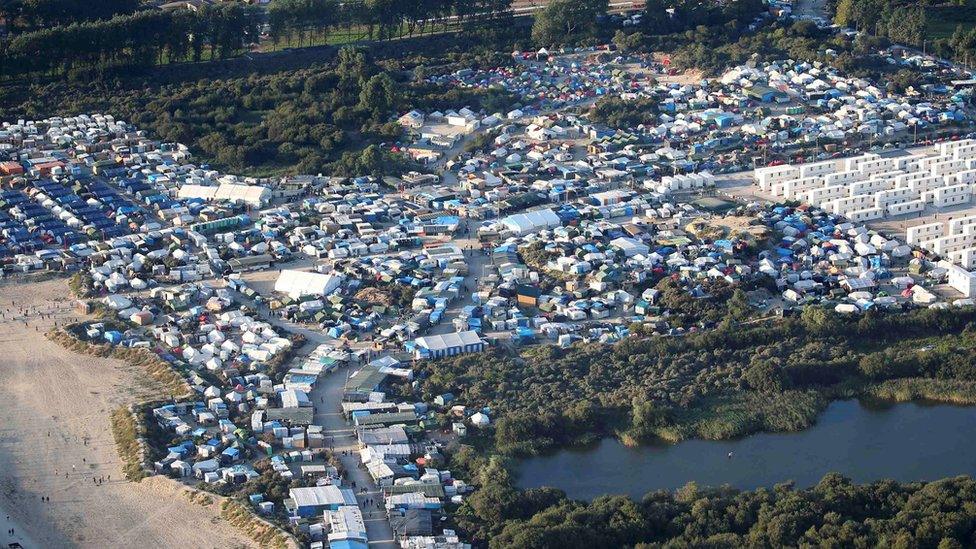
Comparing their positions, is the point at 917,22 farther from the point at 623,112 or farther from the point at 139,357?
the point at 139,357

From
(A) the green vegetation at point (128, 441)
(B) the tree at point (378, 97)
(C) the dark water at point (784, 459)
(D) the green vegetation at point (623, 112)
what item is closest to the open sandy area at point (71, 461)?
(A) the green vegetation at point (128, 441)

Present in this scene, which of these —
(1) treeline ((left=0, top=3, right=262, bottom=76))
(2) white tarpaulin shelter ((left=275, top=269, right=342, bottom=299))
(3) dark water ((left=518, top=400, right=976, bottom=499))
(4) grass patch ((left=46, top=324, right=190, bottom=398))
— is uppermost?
(1) treeline ((left=0, top=3, right=262, bottom=76))

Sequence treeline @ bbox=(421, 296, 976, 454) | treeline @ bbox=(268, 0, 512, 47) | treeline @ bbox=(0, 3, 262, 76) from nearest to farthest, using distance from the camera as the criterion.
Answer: treeline @ bbox=(421, 296, 976, 454), treeline @ bbox=(0, 3, 262, 76), treeline @ bbox=(268, 0, 512, 47)

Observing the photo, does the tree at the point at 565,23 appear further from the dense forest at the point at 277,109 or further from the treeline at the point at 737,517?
the treeline at the point at 737,517

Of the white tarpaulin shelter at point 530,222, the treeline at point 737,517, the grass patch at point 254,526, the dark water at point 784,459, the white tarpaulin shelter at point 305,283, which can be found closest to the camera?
the treeline at point 737,517

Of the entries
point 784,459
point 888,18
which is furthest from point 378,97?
point 784,459

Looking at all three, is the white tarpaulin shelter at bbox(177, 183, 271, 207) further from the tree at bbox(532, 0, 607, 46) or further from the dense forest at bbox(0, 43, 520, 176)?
the tree at bbox(532, 0, 607, 46)

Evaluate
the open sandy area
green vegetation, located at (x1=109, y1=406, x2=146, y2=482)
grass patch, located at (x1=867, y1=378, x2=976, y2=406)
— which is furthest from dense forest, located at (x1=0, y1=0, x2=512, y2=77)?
grass patch, located at (x1=867, y1=378, x2=976, y2=406)
